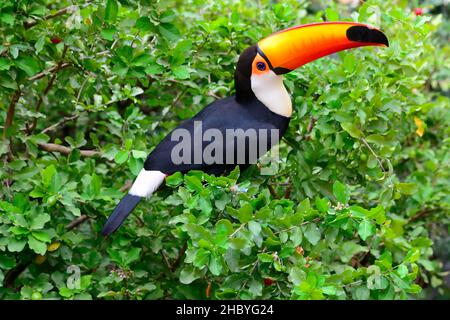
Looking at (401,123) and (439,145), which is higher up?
(401,123)

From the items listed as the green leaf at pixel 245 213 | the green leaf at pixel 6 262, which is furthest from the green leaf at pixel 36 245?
the green leaf at pixel 245 213

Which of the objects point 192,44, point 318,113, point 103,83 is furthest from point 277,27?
point 103,83

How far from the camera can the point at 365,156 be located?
184 cm

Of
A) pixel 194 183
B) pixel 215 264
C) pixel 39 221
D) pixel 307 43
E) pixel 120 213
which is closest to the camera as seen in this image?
pixel 215 264

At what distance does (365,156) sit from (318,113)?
18cm

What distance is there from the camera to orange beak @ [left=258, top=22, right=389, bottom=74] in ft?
5.91

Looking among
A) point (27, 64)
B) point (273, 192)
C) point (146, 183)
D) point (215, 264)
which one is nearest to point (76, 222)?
point (146, 183)

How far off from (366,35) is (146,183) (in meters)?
0.69

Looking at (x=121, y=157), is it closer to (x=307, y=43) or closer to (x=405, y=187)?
(x=307, y=43)

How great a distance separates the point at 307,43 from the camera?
1.84m

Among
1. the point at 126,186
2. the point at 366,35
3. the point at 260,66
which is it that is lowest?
the point at 126,186

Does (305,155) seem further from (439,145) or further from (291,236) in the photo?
(439,145)

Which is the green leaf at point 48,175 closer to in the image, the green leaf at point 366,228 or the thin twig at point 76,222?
the thin twig at point 76,222
